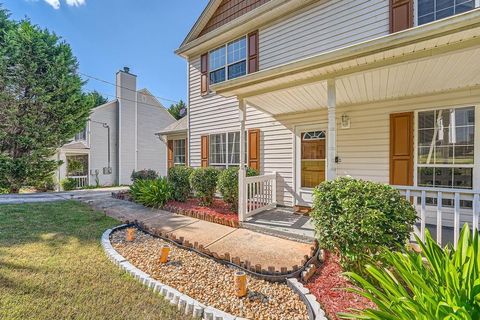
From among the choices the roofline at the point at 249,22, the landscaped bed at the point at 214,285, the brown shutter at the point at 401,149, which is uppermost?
the roofline at the point at 249,22

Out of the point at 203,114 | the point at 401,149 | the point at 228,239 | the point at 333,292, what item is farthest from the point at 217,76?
the point at 333,292

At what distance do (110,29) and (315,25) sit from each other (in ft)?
44.2

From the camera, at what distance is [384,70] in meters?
3.50

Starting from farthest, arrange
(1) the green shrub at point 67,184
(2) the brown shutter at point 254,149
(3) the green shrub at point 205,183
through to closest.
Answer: (1) the green shrub at point 67,184
(2) the brown shutter at point 254,149
(3) the green shrub at point 205,183

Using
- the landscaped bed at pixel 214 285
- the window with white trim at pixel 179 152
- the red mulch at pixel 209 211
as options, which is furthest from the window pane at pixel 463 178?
the window with white trim at pixel 179 152

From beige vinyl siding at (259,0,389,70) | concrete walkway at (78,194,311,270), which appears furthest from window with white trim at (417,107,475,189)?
concrete walkway at (78,194,311,270)

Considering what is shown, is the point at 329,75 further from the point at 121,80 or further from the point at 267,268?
the point at 121,80

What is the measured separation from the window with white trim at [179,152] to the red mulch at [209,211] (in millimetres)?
3045

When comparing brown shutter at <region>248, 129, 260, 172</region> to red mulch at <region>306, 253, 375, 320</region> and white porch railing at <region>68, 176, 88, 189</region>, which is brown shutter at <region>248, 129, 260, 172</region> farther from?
white porch railing at <region>68, 176, 88, 189</region>

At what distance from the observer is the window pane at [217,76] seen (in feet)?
26.6

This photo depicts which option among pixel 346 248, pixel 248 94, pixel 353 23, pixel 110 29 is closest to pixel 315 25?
pixel 353 23

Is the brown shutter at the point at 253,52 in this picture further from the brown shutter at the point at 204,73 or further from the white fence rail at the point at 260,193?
the white fence rail at the point at 260,193

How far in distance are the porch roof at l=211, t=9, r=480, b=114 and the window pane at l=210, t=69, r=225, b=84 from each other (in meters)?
3.14

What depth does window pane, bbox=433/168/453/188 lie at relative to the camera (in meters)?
4.56
